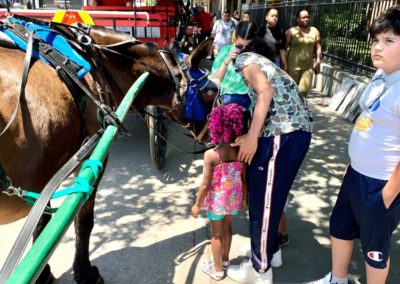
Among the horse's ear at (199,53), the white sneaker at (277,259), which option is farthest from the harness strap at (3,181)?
the white sneaker at (277,259)

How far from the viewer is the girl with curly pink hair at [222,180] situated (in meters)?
2.28

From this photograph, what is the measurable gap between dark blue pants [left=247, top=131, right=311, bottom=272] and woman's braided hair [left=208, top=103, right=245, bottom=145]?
190 millimetres

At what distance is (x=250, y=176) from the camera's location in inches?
95.4

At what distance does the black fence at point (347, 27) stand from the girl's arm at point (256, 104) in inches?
227

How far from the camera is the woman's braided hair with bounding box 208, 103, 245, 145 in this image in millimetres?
2260

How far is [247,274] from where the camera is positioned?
2.72 m

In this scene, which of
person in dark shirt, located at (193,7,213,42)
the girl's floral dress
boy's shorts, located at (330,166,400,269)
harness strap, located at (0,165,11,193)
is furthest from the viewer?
person in dark shirt, located at (193,7,213,42)

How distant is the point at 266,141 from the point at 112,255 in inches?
65.4

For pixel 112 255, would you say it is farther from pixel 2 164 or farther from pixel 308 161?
pixel 308 161

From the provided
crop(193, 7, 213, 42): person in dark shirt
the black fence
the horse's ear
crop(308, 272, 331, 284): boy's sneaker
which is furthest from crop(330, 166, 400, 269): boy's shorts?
crop(193, 7, 213, 42): person in dark shirt

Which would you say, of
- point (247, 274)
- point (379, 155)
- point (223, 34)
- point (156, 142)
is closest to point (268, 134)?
point (379, 155)

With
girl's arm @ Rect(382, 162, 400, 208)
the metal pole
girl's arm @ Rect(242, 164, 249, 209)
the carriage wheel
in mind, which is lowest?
the carriage wheel

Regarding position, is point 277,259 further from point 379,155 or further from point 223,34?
point 223,34

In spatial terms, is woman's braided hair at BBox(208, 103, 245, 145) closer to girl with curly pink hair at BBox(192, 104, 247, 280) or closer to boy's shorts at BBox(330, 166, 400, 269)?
girl with curly pink hair at BBox(192, 104, 247, 280)
